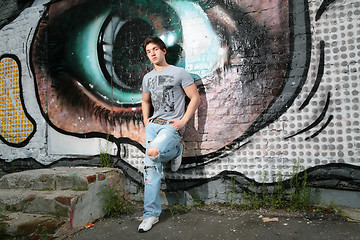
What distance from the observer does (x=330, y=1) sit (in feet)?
9.45

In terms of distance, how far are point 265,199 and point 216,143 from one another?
866 millimetres

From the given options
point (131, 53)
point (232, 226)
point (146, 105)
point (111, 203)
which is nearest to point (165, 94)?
point (146, 105)

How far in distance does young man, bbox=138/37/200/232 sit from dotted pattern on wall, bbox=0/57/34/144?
104 inches

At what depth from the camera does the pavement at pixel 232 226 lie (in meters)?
2.38

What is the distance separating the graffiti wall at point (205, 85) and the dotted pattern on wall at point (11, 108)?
25 millimetres

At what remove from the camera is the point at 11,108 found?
4684 mm

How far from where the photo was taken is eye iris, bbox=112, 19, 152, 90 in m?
3.73

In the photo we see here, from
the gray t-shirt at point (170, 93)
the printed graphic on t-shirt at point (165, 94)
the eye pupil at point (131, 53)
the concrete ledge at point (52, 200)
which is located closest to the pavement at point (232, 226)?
the concrete ledge at point (52, 200)

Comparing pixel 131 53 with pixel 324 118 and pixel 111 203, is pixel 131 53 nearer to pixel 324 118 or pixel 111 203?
pixel 111 203

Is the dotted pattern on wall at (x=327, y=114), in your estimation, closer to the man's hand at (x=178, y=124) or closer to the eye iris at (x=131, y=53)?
the man's hand at (x=178, y=124)

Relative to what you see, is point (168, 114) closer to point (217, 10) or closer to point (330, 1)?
point (217, 10)

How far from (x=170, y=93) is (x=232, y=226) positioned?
1.60 metres

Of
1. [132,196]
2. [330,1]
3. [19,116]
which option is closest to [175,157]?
[132,196]

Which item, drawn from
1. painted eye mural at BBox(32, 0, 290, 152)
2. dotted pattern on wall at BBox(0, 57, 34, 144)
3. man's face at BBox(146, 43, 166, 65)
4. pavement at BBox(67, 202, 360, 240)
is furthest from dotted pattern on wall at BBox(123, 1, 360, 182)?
dotted pattern on wall at BBox(0, 57, 34, 144)
